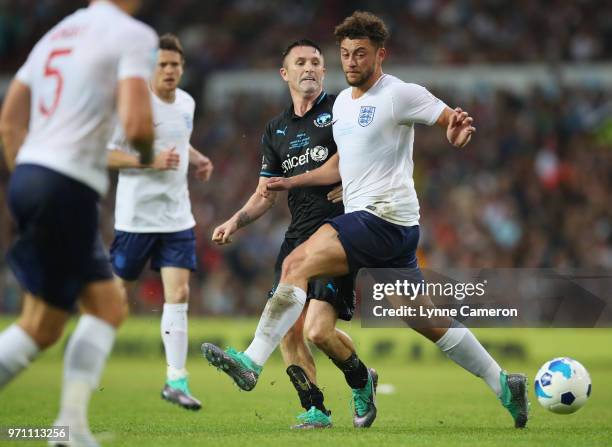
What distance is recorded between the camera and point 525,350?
50.2ft

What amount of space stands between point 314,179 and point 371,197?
0.53 m

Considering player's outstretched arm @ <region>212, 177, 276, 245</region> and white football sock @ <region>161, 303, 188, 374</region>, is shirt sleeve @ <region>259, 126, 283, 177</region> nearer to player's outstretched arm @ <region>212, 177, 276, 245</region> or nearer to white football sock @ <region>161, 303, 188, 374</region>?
player's outstretched arm @ <region>212, 177, 276, 245</region>

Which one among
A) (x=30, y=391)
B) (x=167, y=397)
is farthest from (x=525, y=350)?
(x=167, y=397)

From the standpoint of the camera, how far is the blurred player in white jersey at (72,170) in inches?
199

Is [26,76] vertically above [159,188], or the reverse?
[26,76]

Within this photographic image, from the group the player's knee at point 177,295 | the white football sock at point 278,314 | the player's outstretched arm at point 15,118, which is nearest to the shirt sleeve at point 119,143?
the player's knee at point 177,295

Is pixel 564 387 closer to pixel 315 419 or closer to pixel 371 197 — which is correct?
pixel 315 419

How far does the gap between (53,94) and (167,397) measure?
352 centimetres

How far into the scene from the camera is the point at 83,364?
5285 millimetres

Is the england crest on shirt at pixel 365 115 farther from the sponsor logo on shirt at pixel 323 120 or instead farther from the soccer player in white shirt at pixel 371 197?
the sponsor logo on shirt at pixel 323 120

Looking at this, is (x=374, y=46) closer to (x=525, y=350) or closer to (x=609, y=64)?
(x=525, y=350)

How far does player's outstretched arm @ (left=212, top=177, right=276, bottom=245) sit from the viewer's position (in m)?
7.80

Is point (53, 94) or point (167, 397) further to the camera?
point (167, 397)

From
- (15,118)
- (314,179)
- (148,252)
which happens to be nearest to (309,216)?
(314,179)
